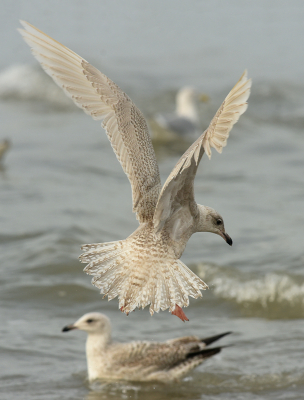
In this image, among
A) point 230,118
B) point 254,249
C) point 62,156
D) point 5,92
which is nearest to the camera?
point 230,118

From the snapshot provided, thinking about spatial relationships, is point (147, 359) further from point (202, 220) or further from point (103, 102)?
point (103, 102)

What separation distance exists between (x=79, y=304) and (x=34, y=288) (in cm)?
60

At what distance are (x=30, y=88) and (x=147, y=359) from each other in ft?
→ 39.7

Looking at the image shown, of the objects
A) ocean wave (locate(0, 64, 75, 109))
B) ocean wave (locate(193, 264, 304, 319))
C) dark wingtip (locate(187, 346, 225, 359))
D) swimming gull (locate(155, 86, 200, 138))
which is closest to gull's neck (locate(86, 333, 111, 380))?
dark wingtip (locate(187, 346, 225, 359))

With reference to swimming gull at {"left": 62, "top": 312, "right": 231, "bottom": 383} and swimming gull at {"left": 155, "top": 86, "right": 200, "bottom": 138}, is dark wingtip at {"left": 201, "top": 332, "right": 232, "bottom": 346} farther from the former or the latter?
swimming gull at {"left": 155, "top": 86, "right": 200, "bottom": 138}

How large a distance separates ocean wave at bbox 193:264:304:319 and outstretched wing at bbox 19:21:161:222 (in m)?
3.62

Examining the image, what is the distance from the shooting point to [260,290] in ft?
25.4

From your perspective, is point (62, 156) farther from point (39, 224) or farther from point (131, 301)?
point (131, 301)

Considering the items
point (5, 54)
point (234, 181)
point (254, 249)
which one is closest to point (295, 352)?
point (254, 249)

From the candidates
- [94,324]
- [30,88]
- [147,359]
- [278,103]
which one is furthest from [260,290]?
[30,88]

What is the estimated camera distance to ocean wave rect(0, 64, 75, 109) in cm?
1633

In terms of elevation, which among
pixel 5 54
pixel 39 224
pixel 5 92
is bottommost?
pixel 39 224

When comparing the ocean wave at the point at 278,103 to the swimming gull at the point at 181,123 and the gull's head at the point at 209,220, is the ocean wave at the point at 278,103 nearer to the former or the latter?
the swimming gull at the point at 181,123

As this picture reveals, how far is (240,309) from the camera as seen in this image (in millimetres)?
7480
